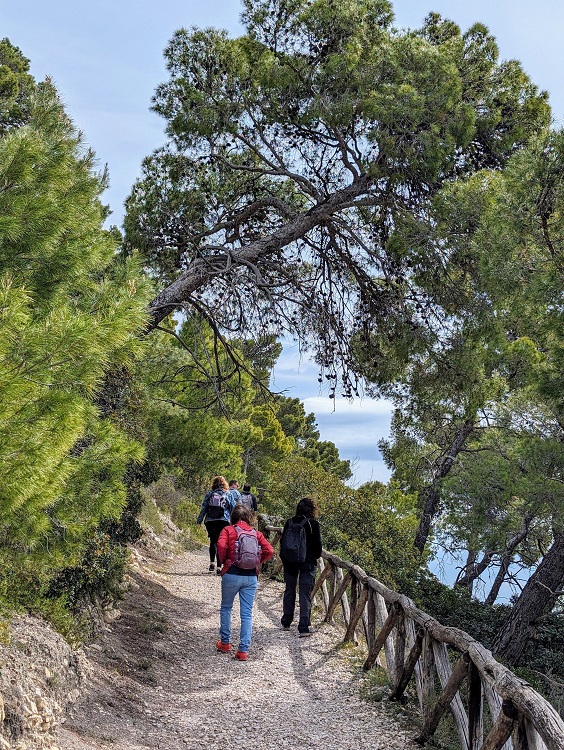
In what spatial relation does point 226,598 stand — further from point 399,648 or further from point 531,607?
point 531,607

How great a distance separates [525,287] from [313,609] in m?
6.06

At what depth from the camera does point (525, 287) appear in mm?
7949

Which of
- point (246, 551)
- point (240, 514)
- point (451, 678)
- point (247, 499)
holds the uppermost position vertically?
point (247, 499)

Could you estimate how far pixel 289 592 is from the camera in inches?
356

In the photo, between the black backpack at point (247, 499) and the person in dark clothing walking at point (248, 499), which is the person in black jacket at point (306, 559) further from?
the black backpack at point (247, 499)

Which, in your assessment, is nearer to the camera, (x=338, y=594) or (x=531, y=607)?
(x=338, y=594)

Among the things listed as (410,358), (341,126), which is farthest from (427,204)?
(410,358)

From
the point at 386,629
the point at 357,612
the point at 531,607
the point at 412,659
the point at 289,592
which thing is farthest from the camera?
the point at 531,607

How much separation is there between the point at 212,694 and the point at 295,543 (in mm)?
2537

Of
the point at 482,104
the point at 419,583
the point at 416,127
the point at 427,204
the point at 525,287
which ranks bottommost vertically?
the point at 419,583

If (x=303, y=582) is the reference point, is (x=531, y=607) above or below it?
above

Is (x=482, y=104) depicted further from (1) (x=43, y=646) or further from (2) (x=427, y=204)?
(1) (x=43, y=646)

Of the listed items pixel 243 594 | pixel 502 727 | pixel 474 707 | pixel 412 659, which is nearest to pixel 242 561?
pixel 243 594

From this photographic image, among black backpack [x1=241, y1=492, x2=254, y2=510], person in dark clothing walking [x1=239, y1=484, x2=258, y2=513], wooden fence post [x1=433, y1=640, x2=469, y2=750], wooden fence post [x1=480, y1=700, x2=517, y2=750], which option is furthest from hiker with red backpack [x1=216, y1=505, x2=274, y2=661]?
black backpack [x1=241, y1=492, x2=254, y2=510]
